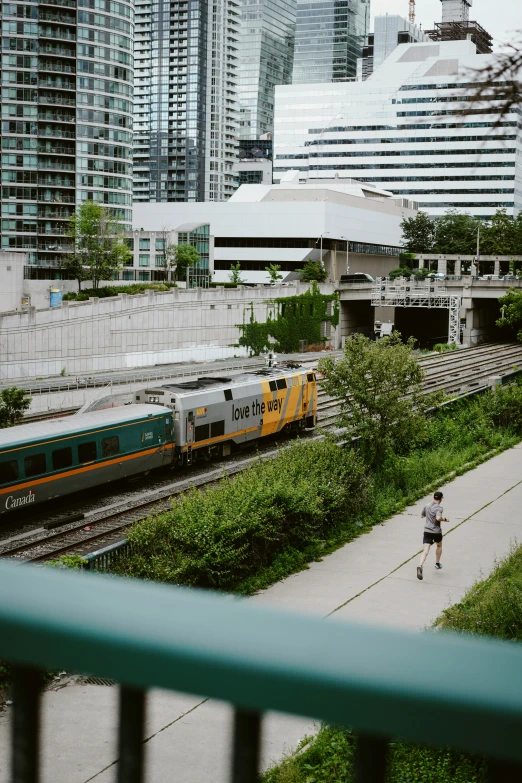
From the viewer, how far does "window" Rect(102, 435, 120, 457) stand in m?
24.8

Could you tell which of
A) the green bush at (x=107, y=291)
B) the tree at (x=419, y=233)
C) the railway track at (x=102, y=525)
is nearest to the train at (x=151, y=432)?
the railway track at (x=102, y=525)

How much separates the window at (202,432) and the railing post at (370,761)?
91.9 ft

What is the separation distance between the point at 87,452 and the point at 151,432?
3109mm

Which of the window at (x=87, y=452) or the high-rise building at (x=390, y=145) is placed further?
the high-rise building at (x=390, y=145)

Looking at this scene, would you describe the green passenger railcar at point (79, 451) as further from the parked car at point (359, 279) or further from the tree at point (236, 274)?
the tree at point (236, 274)

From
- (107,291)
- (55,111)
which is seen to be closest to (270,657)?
(107,291)

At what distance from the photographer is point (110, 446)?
25125 millimetres

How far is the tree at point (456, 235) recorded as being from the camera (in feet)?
399

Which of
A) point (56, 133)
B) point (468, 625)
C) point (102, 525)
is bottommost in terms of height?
point (102, 525)

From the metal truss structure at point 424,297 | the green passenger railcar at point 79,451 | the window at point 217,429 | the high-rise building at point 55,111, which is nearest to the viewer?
the green passenger railcar at point 79,451

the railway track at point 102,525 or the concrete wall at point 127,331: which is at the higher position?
the concrete wall at point 127,331

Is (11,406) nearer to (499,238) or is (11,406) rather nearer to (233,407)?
(233,407)

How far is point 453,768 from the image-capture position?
3570mm

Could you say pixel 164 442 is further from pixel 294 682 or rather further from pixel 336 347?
pixel 336 347
